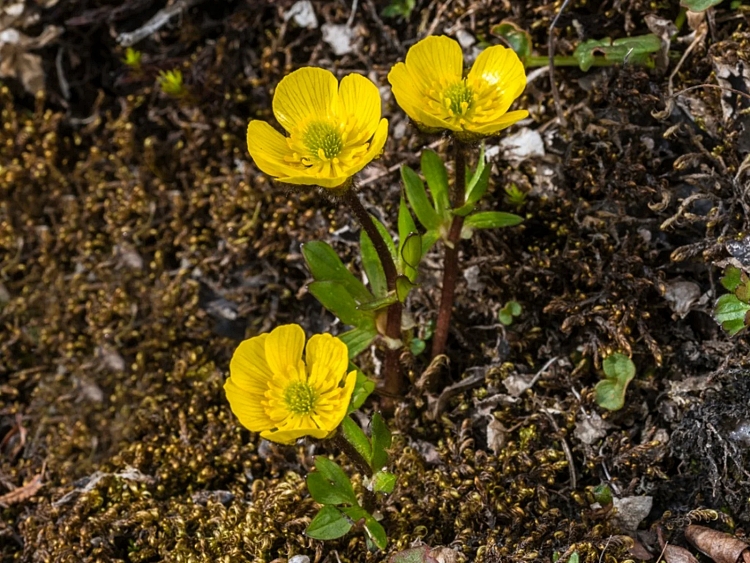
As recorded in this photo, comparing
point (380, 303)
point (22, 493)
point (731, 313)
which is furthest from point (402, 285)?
point (22, 493)

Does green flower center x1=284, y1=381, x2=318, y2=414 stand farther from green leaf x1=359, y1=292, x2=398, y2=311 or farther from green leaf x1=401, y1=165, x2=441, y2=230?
green leaf x1=401, y1=165, x2=441, y2=230

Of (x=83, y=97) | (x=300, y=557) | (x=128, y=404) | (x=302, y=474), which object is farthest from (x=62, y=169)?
(x=300, y=557)

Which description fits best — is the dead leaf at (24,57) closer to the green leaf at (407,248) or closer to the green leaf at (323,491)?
the green leaf at (407,248)

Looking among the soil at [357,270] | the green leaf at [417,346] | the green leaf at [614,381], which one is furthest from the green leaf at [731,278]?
the green leaf at [417,346]

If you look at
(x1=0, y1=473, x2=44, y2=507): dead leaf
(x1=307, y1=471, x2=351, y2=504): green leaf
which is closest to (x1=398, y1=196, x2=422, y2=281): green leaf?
(x1=307, y1=471, x2=351, y2=504): green leaf

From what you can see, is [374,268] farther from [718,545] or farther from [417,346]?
[718,545]

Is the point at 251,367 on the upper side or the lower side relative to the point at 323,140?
lower
